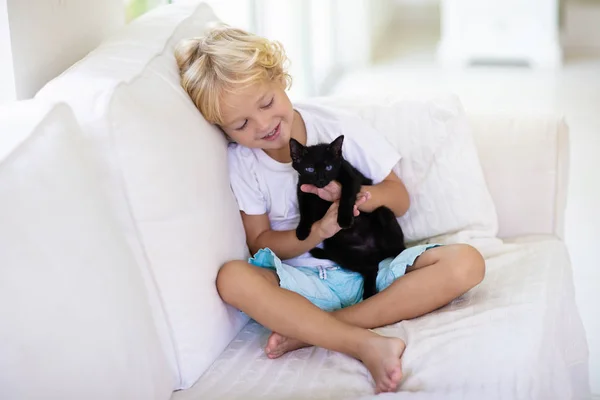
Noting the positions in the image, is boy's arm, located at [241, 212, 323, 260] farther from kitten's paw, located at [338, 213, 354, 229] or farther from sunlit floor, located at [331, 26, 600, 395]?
sunlit floor, located at [331, 26, 600, 395]

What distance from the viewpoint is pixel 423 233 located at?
202cm

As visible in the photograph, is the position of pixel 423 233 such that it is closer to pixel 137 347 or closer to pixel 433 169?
pixel 433 169

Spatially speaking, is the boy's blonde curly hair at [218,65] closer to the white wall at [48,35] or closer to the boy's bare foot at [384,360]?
the white wall at [48,35]

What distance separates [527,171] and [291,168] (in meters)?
0.60

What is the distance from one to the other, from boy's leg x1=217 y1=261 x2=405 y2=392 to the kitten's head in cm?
24

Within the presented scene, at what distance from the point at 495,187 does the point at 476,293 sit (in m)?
0.41

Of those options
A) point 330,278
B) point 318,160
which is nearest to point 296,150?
point 318,160

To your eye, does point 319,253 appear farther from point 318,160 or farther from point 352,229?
point 318,160

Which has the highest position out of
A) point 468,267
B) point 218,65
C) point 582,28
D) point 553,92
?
point 218,65

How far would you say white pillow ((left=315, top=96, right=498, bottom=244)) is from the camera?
2.01 m

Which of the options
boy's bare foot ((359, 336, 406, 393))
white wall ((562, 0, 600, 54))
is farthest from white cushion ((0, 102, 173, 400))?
white wall ((562, 0, 600, 54))

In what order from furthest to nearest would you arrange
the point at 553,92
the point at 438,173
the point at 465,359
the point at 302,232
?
the point at 553,92 < the point at 438,173 < the point at 302,232 < the point at 465,359

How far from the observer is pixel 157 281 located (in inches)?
59.9

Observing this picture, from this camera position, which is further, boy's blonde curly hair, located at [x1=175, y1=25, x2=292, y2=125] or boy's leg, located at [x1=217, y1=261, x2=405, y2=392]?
boy's blonde curly hair, located at [x1=175, y1=25, x2=292, y2=125]
